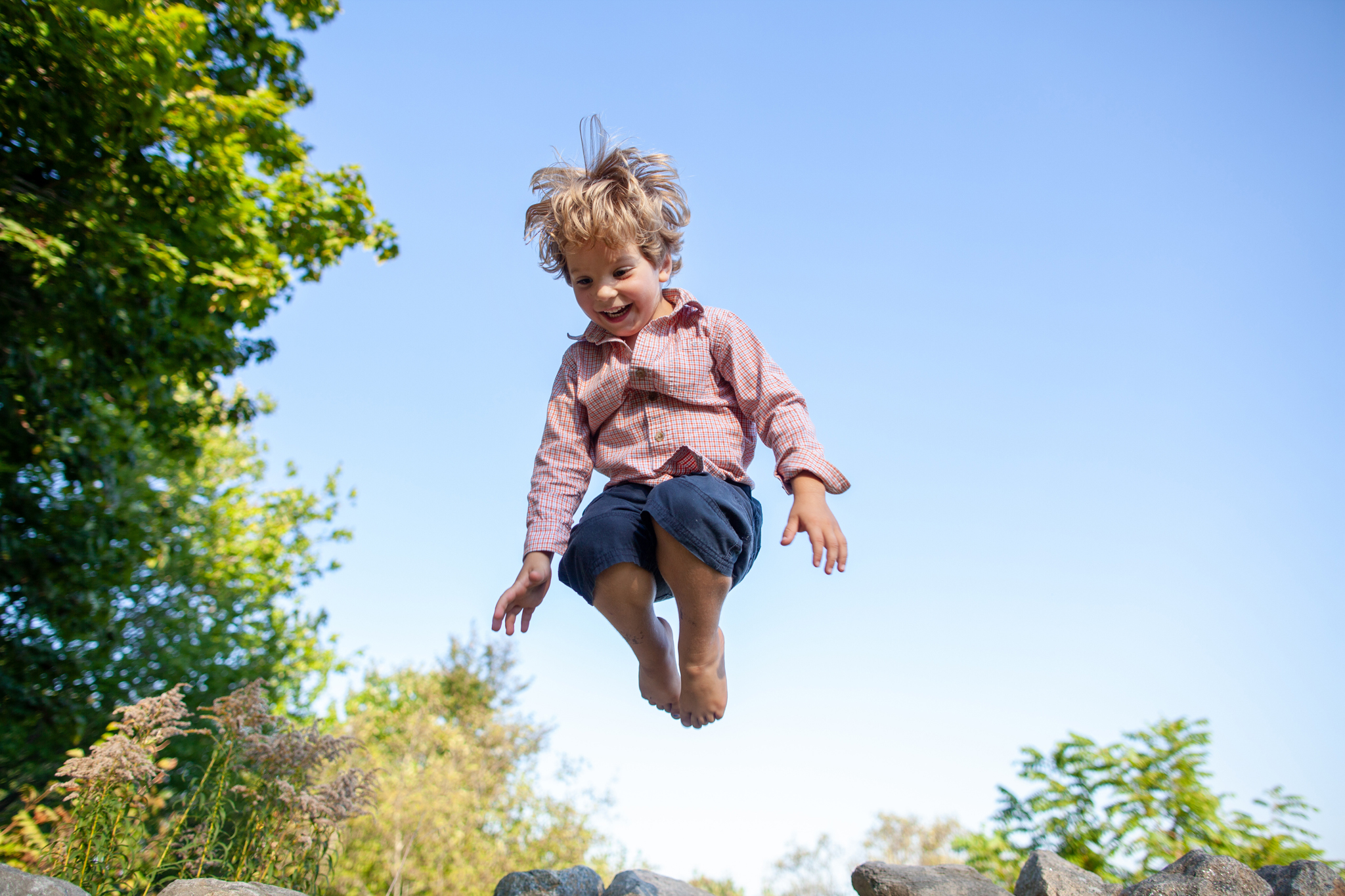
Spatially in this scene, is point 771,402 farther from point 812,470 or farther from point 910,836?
point 910,836

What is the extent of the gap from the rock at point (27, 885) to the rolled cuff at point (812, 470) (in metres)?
2.21

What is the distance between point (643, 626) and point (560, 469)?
60 centimetres

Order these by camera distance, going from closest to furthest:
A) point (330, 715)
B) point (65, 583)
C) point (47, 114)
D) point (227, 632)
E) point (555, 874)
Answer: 1. point (555, 874)
2. point (47, 114)
3. point (65, 583)
4. point (227, 632)
5. point (330, 715)

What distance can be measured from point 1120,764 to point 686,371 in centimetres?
330

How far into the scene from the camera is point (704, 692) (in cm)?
273

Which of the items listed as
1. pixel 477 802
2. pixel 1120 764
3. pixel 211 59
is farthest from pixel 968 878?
pixel 477 802

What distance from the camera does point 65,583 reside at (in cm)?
746

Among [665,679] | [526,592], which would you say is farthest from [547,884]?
[526,592]

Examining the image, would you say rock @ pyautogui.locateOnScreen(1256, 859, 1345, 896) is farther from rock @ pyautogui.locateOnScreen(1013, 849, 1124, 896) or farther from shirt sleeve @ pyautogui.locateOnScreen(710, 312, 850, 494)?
shirt sleeve @ pyautogui.locateOnScreen(710, 312, 850, 494)

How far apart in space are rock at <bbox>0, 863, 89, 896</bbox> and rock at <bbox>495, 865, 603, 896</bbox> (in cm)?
162

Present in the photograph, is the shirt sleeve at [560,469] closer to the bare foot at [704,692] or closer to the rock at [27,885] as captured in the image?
the bare foot at [704,692]

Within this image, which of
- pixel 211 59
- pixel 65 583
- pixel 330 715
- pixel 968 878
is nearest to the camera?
pixel 968 878

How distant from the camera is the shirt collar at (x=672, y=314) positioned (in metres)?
2.86

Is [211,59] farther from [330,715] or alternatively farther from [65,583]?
[330,715]
